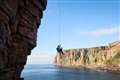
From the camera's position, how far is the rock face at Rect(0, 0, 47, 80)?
26.9 metres

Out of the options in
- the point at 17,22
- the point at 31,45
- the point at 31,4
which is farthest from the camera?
the point at 31,45

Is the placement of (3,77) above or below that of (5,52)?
below

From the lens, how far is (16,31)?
31.3 meters

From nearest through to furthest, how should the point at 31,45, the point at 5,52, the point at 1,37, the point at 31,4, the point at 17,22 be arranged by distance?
the point at 1,37
the point at 5,52
the point at 17,22
the point at 31,4
the point at 31,45

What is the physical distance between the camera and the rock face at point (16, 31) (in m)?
26.9

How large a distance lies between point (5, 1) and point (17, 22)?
4.99 m

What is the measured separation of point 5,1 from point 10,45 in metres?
5.79

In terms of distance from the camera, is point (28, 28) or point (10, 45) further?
point (28, 28)

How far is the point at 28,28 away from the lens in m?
33.8

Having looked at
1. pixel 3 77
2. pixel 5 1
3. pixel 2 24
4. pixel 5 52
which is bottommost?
pixel 3 77

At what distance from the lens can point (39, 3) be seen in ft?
113

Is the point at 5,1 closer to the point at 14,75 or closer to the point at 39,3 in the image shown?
the point at 39,3

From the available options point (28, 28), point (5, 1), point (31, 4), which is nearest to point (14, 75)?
point (28, 28)

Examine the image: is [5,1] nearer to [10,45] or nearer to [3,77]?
[10,45]
